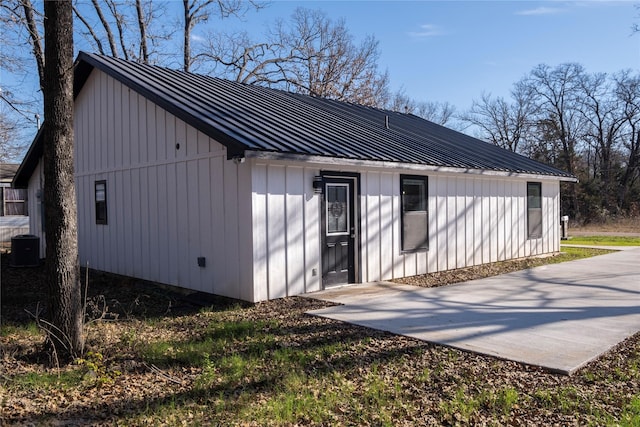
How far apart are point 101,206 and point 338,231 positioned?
19.7ft

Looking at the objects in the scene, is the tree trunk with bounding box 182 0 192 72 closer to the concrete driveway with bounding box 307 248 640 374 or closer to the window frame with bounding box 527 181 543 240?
the window frame with bounding box 527 181 543 240

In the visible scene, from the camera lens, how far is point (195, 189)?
8883 mm

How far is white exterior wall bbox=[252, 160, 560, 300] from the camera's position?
26.1 ft

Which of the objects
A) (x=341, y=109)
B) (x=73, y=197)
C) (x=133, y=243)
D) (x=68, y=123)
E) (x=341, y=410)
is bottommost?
(x=341, y=410)

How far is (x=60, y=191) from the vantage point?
5.10 meters

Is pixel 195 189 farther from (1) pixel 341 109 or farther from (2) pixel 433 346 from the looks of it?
(1) pixel 341 109

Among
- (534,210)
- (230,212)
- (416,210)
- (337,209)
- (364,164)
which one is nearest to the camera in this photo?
(230,212)

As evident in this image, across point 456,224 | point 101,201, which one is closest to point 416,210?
point 456,224

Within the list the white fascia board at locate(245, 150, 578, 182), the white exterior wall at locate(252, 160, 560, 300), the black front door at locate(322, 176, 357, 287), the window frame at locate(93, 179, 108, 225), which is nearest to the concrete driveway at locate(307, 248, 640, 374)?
the black front door at locate(322, 176, 357, 287)

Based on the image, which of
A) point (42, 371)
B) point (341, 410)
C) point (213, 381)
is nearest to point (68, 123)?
point (42, 371)

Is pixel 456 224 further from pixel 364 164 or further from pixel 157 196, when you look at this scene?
pixel 157 196

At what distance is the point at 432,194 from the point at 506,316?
4.40 m

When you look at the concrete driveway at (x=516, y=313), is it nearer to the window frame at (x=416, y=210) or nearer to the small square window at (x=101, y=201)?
the window frame at (x=416, y=210)

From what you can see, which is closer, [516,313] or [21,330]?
[21,330]
